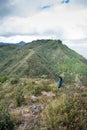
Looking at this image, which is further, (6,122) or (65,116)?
(6,122)

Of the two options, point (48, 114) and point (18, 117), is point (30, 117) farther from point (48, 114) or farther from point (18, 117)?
point (48, 114)

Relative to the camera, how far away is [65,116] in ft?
26.8

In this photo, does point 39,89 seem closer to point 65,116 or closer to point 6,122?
point 6,122

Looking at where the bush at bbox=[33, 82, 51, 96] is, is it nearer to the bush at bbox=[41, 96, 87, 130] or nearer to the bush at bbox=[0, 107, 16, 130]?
the bush at bbox=[41, 96, 87, 130]

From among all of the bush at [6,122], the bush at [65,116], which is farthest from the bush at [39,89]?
the bush at [6,122]

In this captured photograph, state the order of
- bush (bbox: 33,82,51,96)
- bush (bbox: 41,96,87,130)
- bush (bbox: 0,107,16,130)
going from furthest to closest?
1. bush (bbox: 33,82,51,96)
2. bush (bbox: 0,107,16,130)
3. bush (bbox: 41,96,87,130)

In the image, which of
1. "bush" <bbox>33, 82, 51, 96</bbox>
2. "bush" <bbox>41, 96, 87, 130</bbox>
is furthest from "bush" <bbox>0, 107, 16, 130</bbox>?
"bush" <bbox>33, 82, 51, 96</bbox>

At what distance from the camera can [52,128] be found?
319 inches

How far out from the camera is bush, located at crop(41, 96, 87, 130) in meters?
8.05

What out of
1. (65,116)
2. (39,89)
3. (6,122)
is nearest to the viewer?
(65,116)

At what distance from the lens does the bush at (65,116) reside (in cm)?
805

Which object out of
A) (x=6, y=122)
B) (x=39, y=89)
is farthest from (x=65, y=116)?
(x=39, y=89)

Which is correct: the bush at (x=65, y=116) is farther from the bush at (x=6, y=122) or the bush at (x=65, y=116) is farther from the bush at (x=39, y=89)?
the bush at (x=39, y=89)

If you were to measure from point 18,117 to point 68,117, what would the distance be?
2.47 metres
